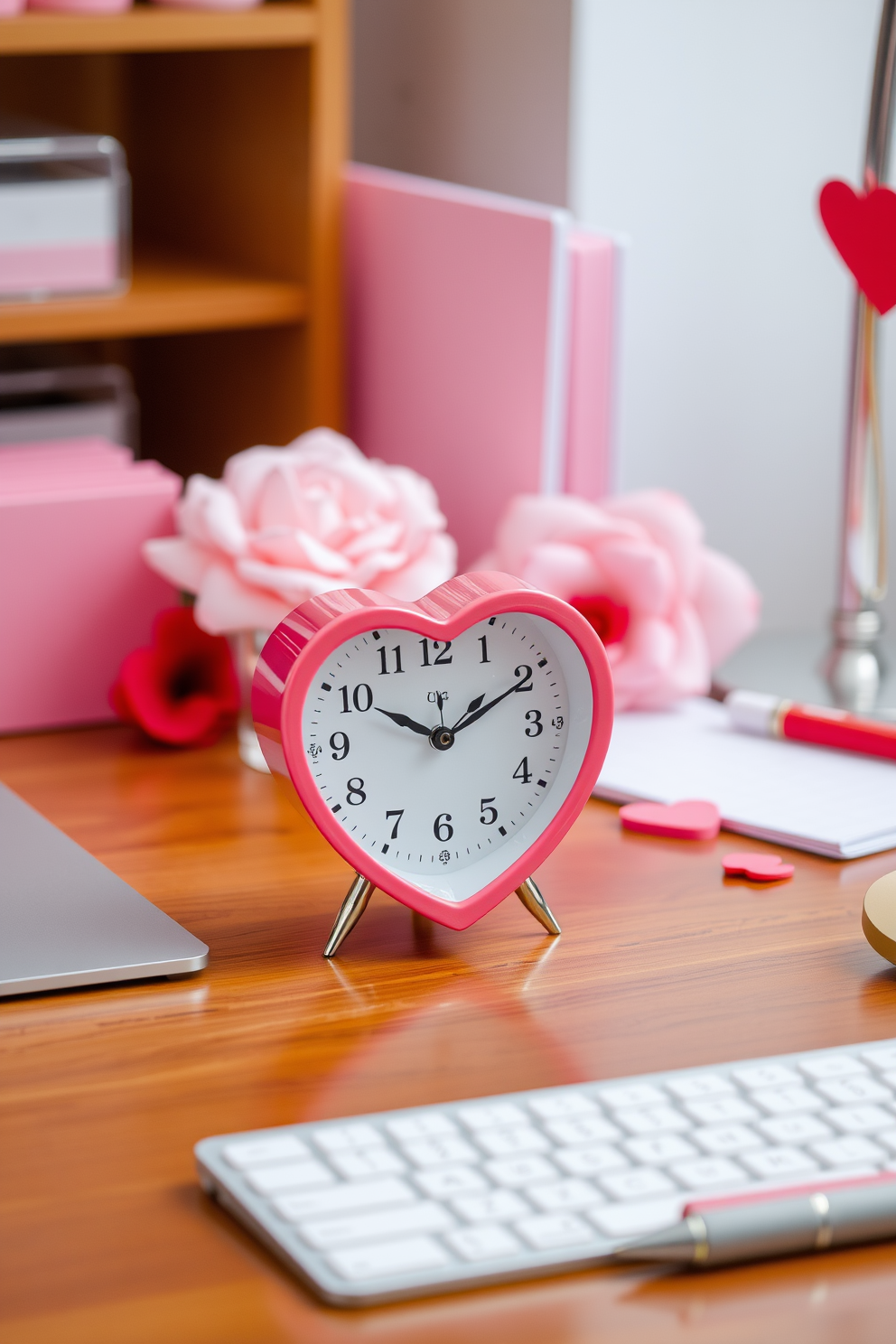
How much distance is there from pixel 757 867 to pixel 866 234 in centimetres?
44

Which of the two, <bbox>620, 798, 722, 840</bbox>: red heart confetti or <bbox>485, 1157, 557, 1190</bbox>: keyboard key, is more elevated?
<bbox>485, 1157, 557, 1190</bbox>: keyboard key

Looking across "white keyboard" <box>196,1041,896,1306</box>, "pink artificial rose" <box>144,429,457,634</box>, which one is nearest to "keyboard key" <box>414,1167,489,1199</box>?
"white keyboard" <box>196,1041,896,1306</box>

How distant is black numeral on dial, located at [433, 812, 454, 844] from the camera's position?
83cm

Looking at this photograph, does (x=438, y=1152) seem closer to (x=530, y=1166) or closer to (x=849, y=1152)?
(x=530, y=1166)

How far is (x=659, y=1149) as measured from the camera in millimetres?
625

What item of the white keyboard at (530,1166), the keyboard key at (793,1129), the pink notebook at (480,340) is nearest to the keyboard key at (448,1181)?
the white keyboard at (530,1166)

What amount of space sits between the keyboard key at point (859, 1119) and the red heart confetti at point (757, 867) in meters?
0.28

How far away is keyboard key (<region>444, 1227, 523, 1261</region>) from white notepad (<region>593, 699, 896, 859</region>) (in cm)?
44

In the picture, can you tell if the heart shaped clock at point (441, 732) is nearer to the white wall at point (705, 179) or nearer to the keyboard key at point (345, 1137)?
the keyboard key at point (345, 1137)

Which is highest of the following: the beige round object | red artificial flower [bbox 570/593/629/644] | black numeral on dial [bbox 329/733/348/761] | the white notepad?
black numeral on dial [bbox 329/733/348/761]

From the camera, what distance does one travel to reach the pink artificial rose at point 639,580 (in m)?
1.15

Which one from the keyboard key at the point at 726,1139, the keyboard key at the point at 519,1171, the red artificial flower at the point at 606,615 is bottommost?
the keyboard key at the point at 726,1139

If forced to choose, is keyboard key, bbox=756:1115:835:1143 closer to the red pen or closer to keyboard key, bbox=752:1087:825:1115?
keyboard key, bbox=752:1087:825:1115

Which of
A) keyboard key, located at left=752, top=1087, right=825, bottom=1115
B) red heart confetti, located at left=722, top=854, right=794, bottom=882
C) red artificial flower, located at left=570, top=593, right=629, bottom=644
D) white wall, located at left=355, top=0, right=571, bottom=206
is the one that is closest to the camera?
keyboard key, located at left=752, top=1087, right=825, bottom=1115
